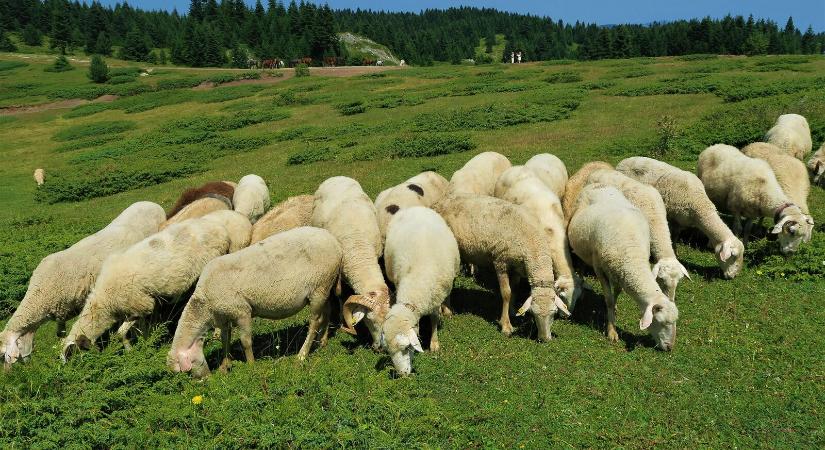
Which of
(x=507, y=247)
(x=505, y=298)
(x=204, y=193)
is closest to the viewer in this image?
(x=505, y=298)

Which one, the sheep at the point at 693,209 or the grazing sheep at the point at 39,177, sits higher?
the sheep at the point at 693,209

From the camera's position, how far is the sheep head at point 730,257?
35.3ft

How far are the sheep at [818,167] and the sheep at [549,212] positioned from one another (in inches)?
352

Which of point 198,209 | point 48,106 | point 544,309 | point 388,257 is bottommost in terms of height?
point 544,309

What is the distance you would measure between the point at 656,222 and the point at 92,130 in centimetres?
4113

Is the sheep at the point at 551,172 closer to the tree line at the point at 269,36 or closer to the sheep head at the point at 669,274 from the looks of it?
the sheep head at the point at 669,274

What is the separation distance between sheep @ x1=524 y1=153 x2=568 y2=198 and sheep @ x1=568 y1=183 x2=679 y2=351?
274 cm

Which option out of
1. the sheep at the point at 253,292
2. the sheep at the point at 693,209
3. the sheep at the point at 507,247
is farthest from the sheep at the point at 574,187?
the sheep at the point at 253,292

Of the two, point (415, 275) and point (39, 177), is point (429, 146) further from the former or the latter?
point (39, 177)

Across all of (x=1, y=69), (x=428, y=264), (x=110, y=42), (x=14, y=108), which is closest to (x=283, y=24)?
(x=110, y=42)

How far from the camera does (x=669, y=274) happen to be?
9445 mm

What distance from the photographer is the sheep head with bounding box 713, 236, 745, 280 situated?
1077 centimetres

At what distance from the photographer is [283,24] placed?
Result: 112 metres

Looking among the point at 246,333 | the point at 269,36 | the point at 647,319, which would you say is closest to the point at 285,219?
the point at 246,333
